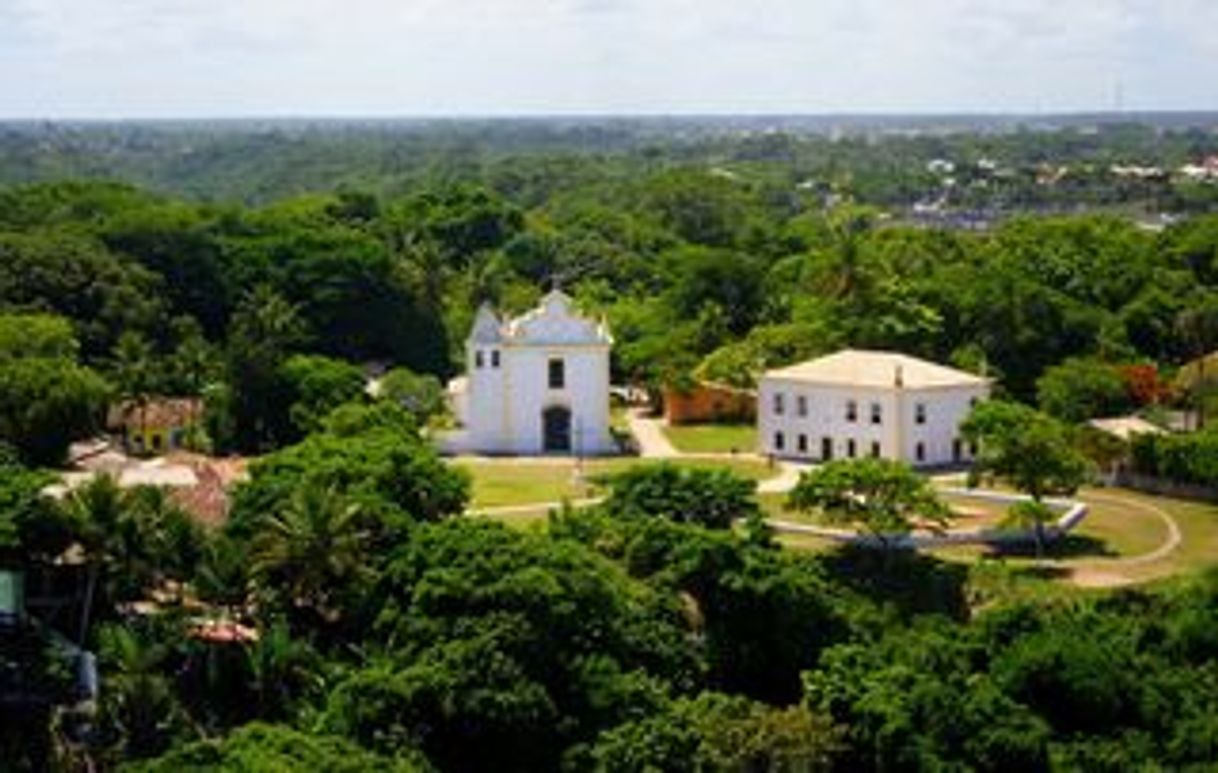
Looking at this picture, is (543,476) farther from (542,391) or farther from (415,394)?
(415,394)

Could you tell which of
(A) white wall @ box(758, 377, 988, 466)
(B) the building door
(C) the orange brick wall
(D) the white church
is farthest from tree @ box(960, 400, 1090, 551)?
(C) the orange brick wall

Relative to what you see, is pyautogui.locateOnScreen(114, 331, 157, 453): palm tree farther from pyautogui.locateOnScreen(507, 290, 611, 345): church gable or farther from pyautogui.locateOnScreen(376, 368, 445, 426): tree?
pyautogui.locateOnScreen(507, 290, 611, 345): church gable

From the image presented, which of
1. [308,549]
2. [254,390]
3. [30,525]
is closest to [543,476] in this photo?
[254,390]

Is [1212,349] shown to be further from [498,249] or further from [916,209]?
[916,209]

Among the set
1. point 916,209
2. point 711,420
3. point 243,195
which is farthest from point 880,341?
point 243,195

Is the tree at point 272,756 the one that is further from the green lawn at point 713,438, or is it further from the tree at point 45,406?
the green lawn at point 713,438

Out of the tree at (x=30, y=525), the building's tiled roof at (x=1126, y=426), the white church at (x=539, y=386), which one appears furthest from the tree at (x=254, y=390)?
the building's tiled roof at (x=1126, y=426)
